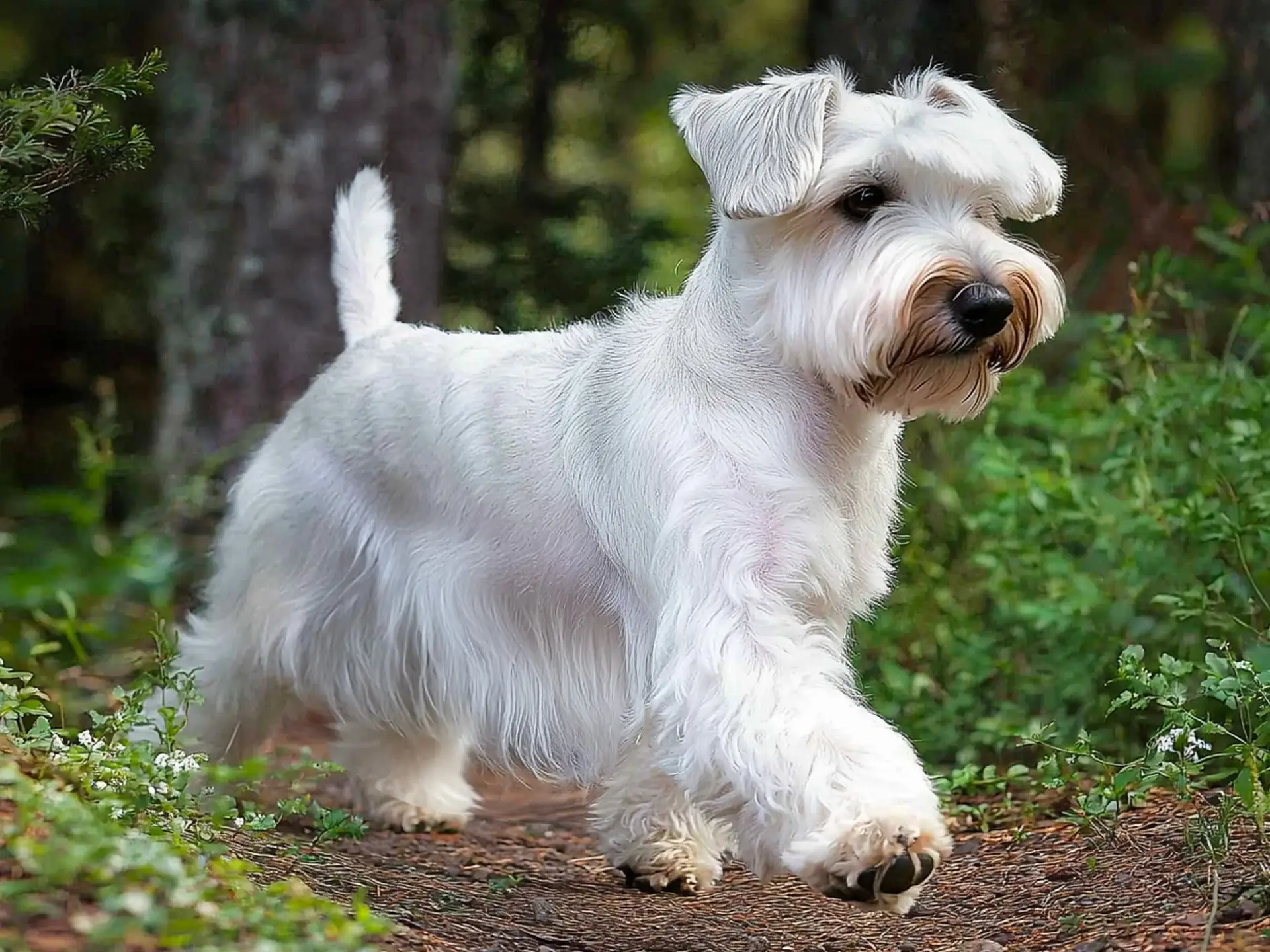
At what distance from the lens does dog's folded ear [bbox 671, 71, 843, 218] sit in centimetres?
371

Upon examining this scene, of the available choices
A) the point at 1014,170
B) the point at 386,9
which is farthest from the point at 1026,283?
the point at 386,9

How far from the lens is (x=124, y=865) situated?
8.82ft

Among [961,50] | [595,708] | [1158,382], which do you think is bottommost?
[595,708]

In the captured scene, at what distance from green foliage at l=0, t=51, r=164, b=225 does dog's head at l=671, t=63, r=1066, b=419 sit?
1373 mm

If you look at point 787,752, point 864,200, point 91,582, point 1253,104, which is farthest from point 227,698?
point 1253,104

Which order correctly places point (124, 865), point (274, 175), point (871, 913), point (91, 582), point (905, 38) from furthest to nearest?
1. point (274, 175)
2. point (91, 582)
3. point (905, 38)
4. point (871, 913)
5. point (124, 865)

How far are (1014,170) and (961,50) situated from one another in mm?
3021

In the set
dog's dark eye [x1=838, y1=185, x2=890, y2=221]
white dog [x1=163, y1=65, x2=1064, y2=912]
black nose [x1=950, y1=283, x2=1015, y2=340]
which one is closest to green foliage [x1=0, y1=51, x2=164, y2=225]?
white dog [x1=163, y1=65, x2=1064, y2=912]

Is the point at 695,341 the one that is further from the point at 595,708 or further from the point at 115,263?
the point at 115,263

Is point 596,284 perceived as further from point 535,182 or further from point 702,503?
point 702,503

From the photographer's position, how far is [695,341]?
4.00 meters

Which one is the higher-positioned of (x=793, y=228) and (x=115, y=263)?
(x=115, y=263)

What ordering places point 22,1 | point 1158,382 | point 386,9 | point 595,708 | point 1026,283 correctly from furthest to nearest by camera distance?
point 22,1, point 386,9, point 1158,382, point 595,708, point 1026,283

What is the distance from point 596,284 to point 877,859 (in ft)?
17.7
